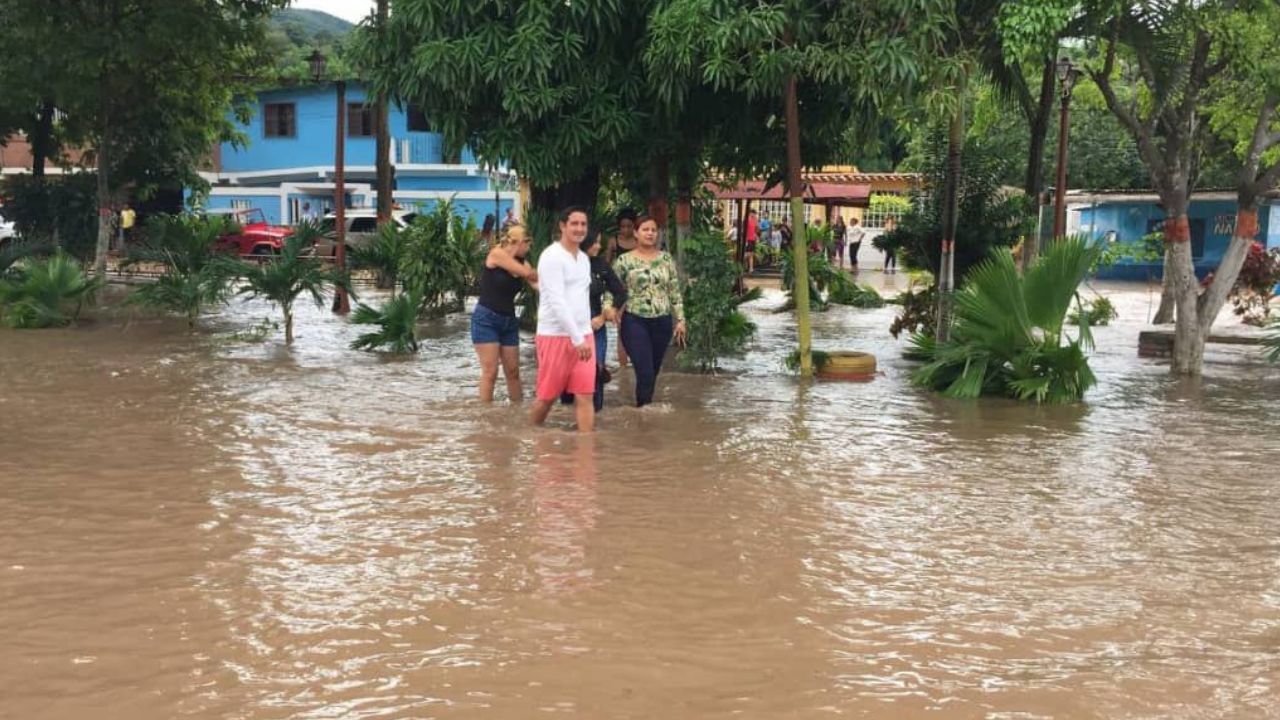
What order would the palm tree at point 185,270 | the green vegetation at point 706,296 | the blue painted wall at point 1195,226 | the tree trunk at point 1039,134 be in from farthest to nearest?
1. the blue painted wall at point 1195,226
2. the tree trunk at point 1039,134
3. the palm tree at point 185,270
4. the green vegetation at point 706,296

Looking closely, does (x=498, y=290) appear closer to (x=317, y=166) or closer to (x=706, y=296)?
(x=706, y=296)

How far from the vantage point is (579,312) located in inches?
342

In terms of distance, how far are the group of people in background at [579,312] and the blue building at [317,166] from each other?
30069 mm

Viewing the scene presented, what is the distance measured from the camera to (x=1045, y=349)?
1112 centimetres

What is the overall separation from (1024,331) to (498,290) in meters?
4.45

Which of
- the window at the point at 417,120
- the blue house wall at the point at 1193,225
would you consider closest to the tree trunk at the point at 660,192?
the window at the point at 417,120

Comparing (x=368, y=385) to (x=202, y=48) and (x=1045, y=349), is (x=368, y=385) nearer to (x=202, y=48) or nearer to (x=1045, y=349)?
(x=1045, y=349)

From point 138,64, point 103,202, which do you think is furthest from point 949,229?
point 103,202

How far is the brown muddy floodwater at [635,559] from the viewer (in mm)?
4422

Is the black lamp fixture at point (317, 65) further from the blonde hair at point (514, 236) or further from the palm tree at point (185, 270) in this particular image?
the blonde hair at point (514, 236)

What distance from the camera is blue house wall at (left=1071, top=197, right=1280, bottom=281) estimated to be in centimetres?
3328

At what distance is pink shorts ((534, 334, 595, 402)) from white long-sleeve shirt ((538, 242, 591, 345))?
0.07m

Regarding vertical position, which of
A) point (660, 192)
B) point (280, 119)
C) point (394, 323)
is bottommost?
point (394, 323)

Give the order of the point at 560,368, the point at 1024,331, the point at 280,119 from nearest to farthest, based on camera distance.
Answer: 1. the point at 560,368
2. the point at 1024,331
3. the point at 280,119
